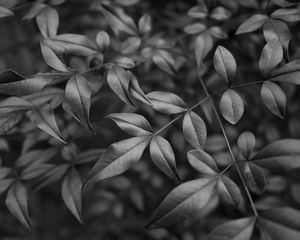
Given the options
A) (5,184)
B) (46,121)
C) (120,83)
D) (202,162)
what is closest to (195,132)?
(202,162)

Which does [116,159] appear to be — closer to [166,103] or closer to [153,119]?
[166,103]

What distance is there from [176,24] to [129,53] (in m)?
0.25

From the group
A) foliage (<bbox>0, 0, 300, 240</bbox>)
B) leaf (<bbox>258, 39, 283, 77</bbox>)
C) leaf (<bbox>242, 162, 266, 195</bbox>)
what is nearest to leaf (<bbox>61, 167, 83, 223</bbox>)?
foliage (<bbox>0, 0, 300, 240</bbox>)

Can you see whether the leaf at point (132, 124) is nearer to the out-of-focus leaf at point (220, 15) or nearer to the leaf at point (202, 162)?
the leaf at point (202, 162)

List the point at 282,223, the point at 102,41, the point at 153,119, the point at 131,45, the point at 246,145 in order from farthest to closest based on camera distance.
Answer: the point at 153,119 → the point at 131,45 → the point at 102,41 → the point at 246,145 → the point at 282,223

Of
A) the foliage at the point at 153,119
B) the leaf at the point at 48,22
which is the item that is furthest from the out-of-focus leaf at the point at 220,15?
the leaf at the point at 48,22

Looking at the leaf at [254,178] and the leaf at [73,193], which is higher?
the leaf at [254,178]

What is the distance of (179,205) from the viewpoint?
613mm

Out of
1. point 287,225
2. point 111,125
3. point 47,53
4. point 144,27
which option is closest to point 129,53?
point 144,27

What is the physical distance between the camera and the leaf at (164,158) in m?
0.66

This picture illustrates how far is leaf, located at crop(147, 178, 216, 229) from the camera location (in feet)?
1.99

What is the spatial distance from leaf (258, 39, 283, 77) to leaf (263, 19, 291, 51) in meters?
0.03

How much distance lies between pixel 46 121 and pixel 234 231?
378 mm

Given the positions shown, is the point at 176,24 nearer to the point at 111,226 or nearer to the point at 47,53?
the point at 47,53
